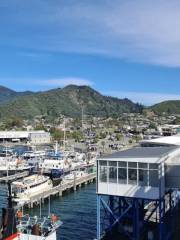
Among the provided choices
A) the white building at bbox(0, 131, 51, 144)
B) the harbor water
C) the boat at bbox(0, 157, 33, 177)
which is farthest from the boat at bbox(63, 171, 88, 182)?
the white building at bbox(0, 131, 51, 144)

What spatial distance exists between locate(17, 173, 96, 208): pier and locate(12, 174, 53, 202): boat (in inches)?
27.2

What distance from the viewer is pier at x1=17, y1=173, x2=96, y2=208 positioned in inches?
2215

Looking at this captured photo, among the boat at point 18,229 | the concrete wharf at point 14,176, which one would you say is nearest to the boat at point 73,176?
the concrete wharf at point 14,176

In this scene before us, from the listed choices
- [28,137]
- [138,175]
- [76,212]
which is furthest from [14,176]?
[28,137]

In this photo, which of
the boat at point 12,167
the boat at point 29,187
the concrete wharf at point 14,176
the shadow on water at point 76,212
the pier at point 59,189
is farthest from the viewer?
the boat at point 12,167

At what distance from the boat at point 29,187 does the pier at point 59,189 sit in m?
0.69

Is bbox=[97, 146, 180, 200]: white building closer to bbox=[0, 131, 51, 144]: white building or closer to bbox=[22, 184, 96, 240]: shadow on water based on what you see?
bbox=[22, 184, 96, 240]: shadow on water

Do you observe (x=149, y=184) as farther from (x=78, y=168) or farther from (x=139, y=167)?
(x=78, y=168)

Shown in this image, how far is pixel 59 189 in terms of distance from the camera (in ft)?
210

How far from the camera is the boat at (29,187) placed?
57625mm

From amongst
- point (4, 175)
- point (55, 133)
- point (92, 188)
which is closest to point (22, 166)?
point (4, 175)

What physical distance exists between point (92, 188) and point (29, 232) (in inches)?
1621

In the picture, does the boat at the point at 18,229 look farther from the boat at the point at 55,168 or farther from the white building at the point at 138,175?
the boat at the point at 55,168

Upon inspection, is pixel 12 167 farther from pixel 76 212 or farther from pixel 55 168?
pixel 76 212
